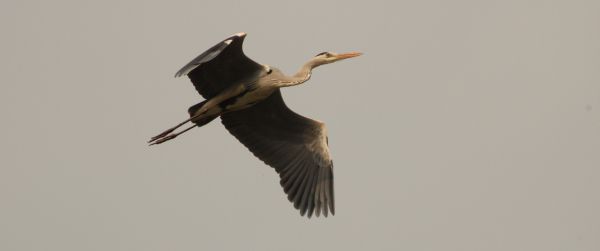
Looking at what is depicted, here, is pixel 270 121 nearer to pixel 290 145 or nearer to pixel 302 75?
pixel 290 145

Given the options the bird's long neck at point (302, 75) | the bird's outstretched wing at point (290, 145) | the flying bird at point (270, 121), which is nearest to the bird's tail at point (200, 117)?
the flying bird at point (270, 121)

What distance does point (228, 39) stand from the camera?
13.9 m

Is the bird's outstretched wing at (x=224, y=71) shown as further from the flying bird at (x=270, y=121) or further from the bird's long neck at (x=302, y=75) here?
the bird's long neck at (x=302, y=75)

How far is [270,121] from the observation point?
15867mm

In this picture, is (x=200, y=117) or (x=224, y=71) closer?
(x=224, y=71)

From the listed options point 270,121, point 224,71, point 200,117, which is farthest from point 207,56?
point 270,121

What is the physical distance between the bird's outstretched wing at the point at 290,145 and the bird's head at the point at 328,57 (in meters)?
0.74

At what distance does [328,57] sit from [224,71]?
6.02 feet

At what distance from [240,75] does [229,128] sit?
3.98 feet

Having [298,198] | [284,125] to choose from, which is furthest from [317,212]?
[284,125]

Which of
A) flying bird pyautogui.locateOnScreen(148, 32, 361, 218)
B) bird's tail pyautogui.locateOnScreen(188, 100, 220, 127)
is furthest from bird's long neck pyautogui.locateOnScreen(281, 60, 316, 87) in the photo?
bird's tail pyautogui.locateOnScreen(188, 100, 220, 127)

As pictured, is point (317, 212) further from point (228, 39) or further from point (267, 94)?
point (228, 39)

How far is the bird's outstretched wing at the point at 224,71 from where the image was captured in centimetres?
1440

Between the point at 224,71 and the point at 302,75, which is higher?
the point at 224,71
